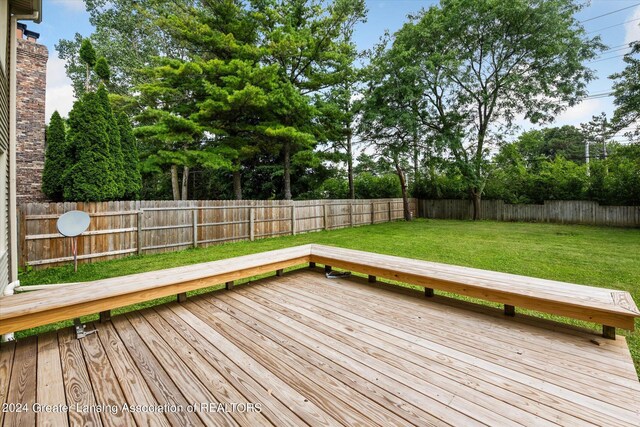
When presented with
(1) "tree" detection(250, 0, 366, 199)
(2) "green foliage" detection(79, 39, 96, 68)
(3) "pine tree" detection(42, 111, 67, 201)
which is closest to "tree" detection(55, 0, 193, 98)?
(1) "tree" detection(250, 0, 366, 199)

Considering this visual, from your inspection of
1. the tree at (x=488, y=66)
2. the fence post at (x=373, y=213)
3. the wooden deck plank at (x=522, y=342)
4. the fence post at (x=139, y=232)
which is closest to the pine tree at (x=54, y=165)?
the fence post at (x=139, y=232)

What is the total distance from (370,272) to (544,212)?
14.4 m

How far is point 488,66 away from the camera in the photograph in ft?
45.0

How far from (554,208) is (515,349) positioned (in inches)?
585

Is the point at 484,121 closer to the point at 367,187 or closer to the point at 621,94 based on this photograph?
the point at 621,94

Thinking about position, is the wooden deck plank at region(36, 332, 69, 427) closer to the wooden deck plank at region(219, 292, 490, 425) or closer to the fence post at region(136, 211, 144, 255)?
the wooden deck plank at region(219, 292, 490, 425)

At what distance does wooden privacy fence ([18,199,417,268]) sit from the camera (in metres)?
5.29

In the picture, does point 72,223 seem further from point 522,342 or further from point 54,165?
point 522,342

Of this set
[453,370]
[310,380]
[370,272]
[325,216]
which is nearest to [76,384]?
[310,380]

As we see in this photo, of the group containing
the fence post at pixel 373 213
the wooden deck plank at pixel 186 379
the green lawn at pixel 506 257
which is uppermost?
the fence post at pixel 373 213

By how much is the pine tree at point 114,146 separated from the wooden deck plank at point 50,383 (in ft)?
18.4

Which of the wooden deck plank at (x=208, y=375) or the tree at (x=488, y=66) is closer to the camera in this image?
the wooden deck plank at (x=208, y=375)

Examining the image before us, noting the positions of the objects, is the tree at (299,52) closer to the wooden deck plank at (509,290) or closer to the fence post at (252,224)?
the fence post at (252,224)

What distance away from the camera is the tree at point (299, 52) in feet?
34.7
